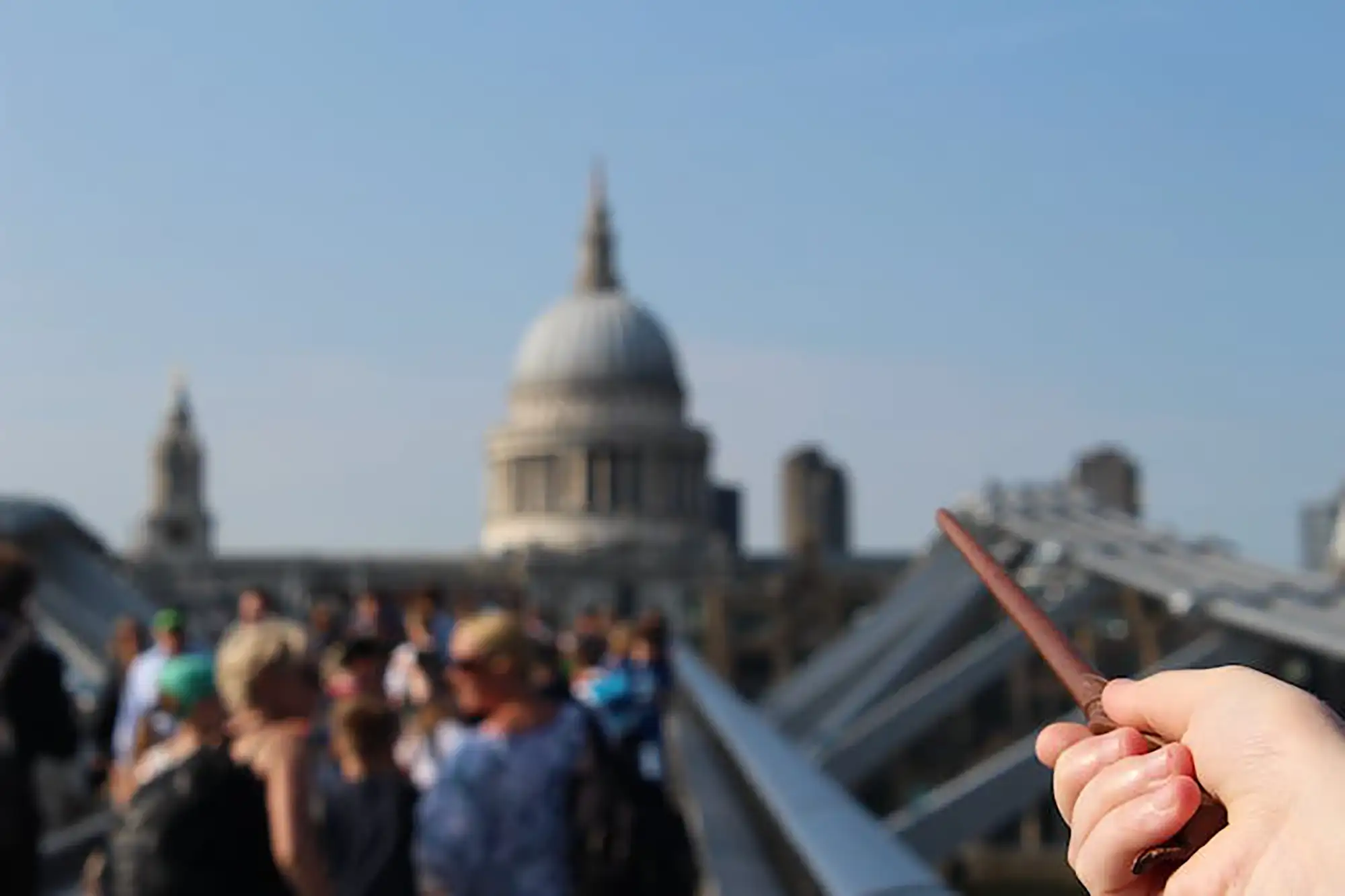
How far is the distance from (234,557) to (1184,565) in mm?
97523

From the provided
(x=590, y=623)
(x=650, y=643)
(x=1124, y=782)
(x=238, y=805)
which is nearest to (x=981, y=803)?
(x=650, y=643)

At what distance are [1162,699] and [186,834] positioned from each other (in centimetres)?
339

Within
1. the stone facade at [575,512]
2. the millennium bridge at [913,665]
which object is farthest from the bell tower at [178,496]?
the millennium bridge at [913,665]

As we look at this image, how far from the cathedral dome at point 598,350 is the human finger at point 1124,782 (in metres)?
103

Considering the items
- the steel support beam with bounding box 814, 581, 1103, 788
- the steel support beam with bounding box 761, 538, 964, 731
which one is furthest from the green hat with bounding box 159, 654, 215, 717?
the steel support beam with bounding box 761, 538, 964, 731

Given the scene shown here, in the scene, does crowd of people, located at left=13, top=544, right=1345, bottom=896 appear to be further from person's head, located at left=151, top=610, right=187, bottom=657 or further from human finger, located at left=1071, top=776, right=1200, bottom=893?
human finger, located at left=1071, top=776, right=1200, bottom=893

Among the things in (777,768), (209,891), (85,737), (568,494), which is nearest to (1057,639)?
(209,891)

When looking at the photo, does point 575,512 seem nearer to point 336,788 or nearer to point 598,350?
point 598,350

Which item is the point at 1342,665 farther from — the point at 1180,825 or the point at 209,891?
the point at 1180,825

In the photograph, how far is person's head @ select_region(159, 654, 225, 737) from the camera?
4.54m

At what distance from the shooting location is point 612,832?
188 inches

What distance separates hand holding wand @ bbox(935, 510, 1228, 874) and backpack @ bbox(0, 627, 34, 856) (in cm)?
473

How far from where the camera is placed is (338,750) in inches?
208

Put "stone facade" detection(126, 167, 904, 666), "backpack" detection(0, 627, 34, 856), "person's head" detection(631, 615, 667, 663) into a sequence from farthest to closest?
"stone facade" detection(126, 167, 904, 666) → "person's head" detection(631, 615, 667, 663) → "backpack" detection(0, 627, 34, 856)
